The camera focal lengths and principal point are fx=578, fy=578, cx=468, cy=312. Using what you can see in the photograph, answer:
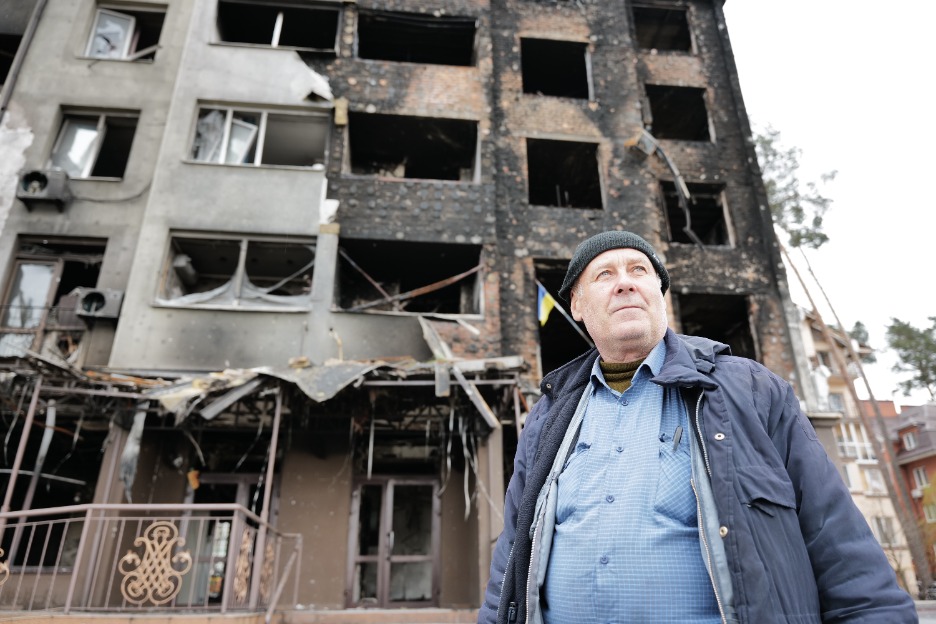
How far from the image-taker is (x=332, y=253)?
10984mm

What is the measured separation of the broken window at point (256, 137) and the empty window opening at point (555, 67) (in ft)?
19.5

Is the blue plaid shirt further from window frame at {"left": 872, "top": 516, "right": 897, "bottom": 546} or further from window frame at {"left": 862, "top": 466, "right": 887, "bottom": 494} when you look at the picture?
window frame at {"left": 862, "top": 466, "right": 887, "bottom": 494}

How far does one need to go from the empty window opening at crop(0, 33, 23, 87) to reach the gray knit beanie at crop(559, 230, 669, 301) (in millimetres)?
16317

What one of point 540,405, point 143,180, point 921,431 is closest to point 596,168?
point 143,180

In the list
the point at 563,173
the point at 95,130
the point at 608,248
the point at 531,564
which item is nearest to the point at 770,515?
the point at 531,564

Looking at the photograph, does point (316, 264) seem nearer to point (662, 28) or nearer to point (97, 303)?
point (97, 303)

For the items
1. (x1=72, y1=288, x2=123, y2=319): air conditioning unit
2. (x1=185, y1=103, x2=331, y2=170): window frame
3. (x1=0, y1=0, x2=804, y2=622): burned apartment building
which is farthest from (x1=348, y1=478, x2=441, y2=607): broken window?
(x1=185, y1=103, x2=331, y2=170): window frame

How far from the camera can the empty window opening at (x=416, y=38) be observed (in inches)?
543

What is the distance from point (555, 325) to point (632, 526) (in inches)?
458

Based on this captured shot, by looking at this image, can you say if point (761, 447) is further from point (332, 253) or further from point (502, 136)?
point (502, 136)

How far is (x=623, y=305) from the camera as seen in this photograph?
2303 millimetres

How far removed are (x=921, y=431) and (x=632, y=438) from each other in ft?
123

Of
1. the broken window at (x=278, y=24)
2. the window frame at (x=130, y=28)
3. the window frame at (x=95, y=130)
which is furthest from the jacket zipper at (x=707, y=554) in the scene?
the window frame at (x=130, y=28)

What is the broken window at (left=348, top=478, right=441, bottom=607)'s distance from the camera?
32.2 feet
